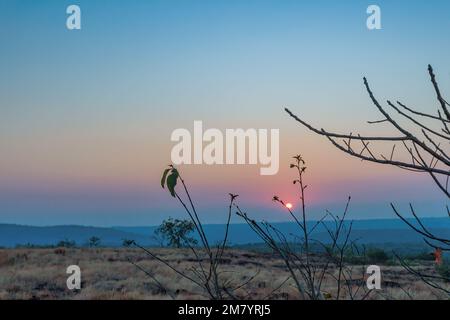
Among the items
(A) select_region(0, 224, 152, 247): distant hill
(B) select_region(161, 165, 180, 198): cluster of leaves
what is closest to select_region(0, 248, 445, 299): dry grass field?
(B) select_region(161, 165, 180, 198): cluster of leaves

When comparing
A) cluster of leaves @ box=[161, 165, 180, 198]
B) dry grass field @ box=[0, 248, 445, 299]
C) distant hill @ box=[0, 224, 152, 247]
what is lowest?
distant hill @ box=[0, 224, 152, 247]

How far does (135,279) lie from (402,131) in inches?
A: 836

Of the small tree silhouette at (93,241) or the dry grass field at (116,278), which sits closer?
the dry grass field at (116,278)

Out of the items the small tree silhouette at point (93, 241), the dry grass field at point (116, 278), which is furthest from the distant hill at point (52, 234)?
the dry grass field at point (116, 278)

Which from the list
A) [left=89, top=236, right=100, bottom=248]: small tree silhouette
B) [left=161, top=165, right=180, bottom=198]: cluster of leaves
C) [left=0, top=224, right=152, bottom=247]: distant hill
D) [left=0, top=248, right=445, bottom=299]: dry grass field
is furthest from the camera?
[left=0, top=224, right=152, bottom=247]: distant hill

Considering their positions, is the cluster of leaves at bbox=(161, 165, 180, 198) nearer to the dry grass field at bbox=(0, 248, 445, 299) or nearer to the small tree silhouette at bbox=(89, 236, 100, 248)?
the dry grass field at bbox=(0, 248, 445, 299)

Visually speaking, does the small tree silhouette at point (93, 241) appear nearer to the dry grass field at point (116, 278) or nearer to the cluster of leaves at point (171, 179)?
the dry grass field at point (116, 278)

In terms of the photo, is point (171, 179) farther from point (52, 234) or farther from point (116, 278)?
point (52, 234)

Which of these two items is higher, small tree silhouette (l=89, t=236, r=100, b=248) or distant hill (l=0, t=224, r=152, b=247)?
small tree silhouette (l=89, t=236, r=100, b=248)

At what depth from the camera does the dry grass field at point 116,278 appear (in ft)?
58.2

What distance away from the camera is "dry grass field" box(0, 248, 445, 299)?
1773 cm

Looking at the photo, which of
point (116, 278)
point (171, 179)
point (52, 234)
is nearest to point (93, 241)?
point (116, 278)
